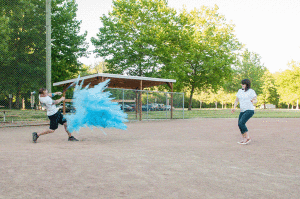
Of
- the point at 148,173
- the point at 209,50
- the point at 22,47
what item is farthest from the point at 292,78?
the point at 148,173

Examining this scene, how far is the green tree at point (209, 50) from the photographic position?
41906 millimetres

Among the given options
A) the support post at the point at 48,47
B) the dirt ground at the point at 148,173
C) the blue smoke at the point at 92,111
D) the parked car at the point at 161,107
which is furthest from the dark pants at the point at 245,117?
the parked car at the point at 161,107

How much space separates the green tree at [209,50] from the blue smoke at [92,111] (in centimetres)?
2984

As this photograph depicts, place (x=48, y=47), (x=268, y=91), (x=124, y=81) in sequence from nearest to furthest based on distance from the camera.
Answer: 1. (x=48, y=47)
2. (x=124, y=81)
3. (x=268, y=91)

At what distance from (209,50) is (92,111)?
36.4 m

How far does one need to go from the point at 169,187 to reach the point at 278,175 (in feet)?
A: 6.80

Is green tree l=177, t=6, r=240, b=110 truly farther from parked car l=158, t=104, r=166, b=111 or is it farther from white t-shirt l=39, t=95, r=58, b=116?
white t-shirt l=39, t=95, r=58, b=116

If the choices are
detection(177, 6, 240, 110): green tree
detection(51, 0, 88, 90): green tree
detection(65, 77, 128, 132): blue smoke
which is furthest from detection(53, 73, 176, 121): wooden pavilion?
detection(177, 6, 240, 110): green tree

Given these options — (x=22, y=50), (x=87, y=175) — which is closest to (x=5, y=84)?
(x=22, y=50)

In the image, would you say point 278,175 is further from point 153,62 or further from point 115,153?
point 153,62

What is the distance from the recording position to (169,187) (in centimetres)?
423

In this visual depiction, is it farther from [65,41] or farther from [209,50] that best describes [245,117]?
[209,50]

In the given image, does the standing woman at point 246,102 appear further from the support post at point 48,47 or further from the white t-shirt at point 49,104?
the support post at point 48,47

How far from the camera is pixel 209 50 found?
141 ft
